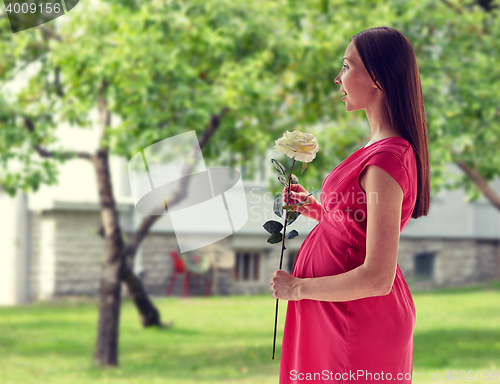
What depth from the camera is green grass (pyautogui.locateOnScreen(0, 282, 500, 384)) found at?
4.30 meters

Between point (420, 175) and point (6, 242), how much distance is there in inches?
273

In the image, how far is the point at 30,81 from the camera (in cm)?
431

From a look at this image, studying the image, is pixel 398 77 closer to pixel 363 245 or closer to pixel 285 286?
pixel 363 245

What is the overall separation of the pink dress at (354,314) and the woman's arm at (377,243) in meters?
0.04

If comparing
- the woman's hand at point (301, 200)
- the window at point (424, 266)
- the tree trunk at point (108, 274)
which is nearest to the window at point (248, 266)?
the window at point (424, 266)

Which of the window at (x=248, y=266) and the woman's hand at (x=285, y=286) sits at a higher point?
the woman's hand at (x=285, y=286)

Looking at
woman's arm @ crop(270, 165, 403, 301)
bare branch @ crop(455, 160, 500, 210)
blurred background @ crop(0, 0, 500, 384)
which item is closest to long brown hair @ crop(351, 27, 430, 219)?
woman's arm @ crop(270, 165, 403, 301)

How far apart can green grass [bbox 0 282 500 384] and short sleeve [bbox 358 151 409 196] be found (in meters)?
3.53

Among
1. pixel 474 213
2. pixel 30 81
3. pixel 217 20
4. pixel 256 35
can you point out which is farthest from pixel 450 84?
pixel 474 213

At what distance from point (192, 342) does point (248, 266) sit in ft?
9.44

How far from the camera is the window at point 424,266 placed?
9.49m

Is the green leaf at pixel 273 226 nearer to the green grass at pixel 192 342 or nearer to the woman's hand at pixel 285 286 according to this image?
the woman's hand at pixel 285 286

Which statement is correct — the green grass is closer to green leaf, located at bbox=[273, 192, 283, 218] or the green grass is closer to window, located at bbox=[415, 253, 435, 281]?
window, located at bbox=[415, 253, 435, 281]

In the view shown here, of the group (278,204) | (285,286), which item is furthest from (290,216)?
(285,286)
